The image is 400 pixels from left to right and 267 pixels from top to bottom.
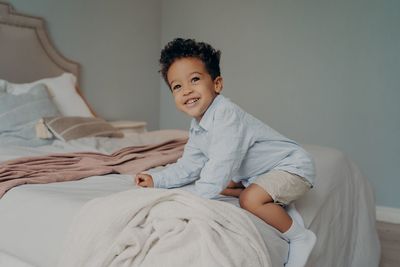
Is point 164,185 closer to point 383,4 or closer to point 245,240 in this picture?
point 245,240

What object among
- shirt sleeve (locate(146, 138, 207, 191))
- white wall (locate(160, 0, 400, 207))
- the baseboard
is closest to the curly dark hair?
shirt sleeve (locate(146, 138, 207, 191))

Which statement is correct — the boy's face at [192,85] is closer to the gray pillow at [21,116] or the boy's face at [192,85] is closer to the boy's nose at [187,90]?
the boy's nose at [187,90]

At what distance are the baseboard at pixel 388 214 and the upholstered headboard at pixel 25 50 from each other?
2.68 meters

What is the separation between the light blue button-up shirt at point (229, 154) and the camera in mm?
1160

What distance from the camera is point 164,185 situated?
1348 mm

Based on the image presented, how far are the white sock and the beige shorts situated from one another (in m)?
0.09

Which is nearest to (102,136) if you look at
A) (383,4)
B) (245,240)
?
(245,240)

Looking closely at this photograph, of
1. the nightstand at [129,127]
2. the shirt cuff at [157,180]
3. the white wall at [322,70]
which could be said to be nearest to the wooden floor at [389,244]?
the white wall at [322,70]

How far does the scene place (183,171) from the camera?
1.39 meters

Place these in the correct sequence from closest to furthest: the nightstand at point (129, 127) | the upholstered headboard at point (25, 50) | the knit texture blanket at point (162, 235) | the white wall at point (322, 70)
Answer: the knit texture blanket at point (162, 235)
the upholstered headboard at point (25, 50)
the white wall at point (322, 70)
the nightstand at point (129, 127)

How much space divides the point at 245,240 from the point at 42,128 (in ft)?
5.36

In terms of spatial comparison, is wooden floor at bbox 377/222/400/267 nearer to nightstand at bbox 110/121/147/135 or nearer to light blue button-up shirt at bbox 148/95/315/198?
light blue button-up shirt at bbox 148/95/315/198

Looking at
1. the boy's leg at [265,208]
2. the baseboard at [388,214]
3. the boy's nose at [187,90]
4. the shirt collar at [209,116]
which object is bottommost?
the baseboard at [388,214]

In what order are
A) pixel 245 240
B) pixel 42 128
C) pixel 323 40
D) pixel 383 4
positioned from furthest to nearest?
pixel 323 40 → pixel 383 4 → pixel 42 128 → pixel 245 240
